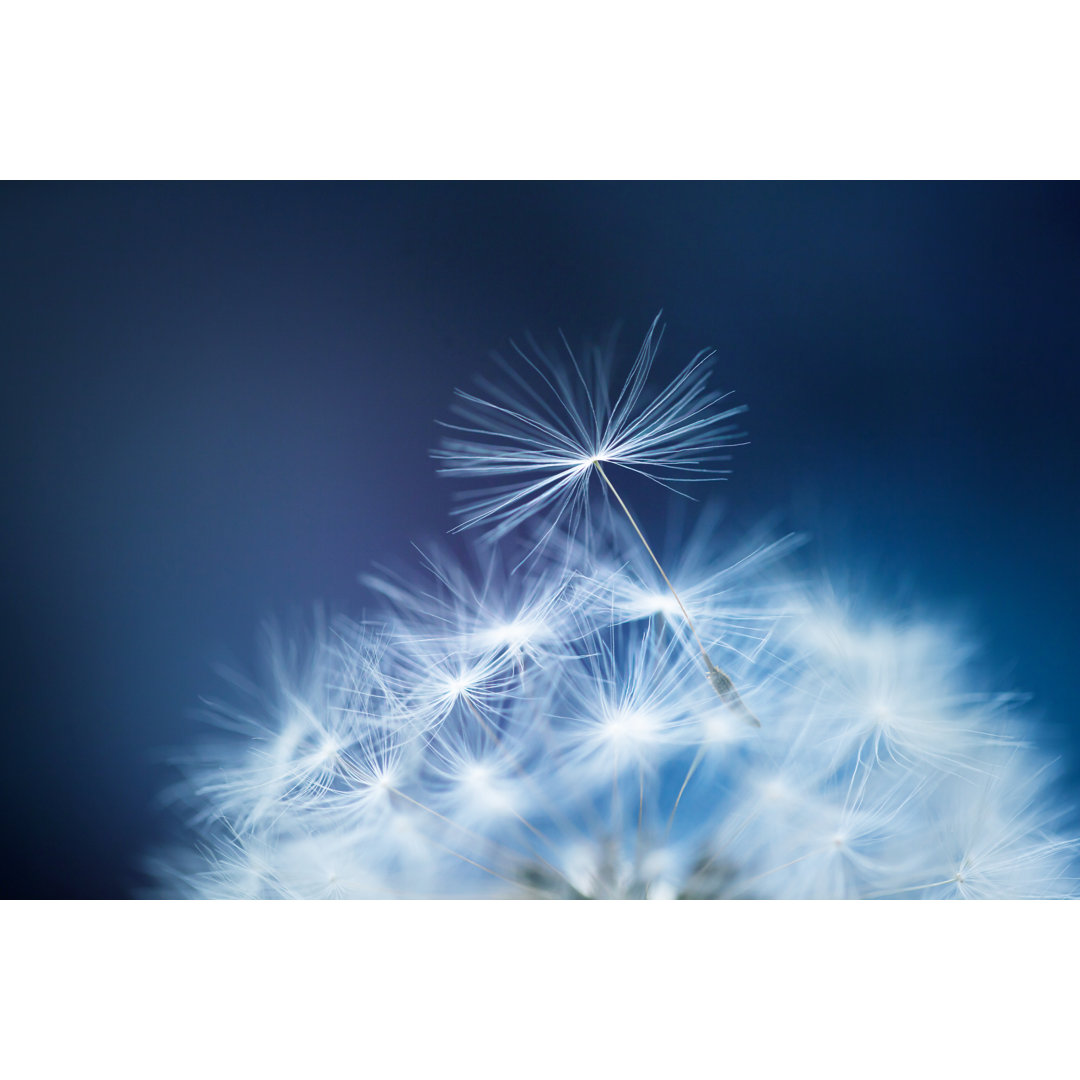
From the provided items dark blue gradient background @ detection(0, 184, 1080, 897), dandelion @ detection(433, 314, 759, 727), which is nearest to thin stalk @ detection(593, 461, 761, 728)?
dandelion @ detection(433, 314, 759, 727)

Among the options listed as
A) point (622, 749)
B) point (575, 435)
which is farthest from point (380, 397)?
point (622, 749)

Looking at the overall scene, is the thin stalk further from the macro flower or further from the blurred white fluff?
the macro flower

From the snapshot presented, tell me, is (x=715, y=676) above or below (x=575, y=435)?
below

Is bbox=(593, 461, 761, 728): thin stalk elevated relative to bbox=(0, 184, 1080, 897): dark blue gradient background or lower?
lower

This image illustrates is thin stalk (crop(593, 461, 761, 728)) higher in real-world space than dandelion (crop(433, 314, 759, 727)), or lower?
lower

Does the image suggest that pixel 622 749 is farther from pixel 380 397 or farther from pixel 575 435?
pixel 380 397

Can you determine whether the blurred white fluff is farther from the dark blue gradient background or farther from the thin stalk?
the dark blue gradient background

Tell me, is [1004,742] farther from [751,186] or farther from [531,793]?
[751,186]
